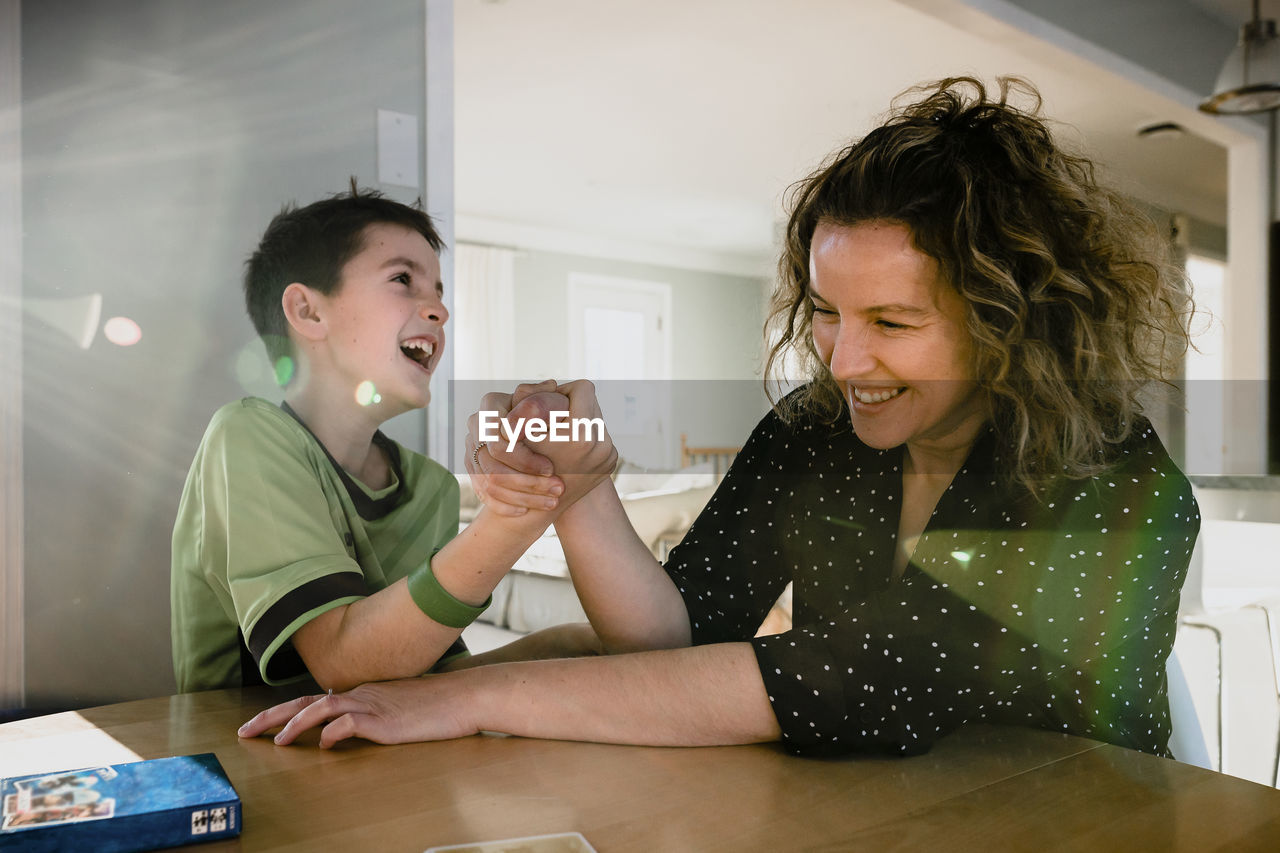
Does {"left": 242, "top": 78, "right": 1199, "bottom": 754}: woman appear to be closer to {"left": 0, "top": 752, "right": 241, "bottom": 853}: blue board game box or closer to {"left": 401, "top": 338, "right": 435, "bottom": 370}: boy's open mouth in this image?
{"left": 0, "top": 752, "right": 241, "bottom": 853}: blue board game box

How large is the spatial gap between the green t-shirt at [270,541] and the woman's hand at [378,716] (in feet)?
0.26

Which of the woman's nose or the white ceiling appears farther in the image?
the white ceiling

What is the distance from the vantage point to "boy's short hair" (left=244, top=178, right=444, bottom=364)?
0.91 m

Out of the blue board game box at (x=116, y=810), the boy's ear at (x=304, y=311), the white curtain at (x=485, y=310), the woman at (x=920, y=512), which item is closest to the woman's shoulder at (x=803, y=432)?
the woman at (x=920, y=512)

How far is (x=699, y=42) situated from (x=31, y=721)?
268cm

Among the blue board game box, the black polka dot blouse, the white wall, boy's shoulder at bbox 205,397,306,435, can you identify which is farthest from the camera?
the white wall

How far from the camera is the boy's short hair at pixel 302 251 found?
906mm

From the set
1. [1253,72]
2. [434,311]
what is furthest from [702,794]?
[1253,72]

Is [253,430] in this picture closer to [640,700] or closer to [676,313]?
[640,700]

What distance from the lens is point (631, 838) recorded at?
438mm

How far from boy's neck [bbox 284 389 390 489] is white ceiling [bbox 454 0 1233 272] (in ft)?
4.45

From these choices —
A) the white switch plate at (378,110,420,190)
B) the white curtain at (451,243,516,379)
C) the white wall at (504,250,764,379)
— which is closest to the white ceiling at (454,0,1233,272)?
the white curtain at (451,243,516,379)

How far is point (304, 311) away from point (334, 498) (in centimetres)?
21

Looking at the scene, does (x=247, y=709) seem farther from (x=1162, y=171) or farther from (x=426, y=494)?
(x=1162, y=171)
